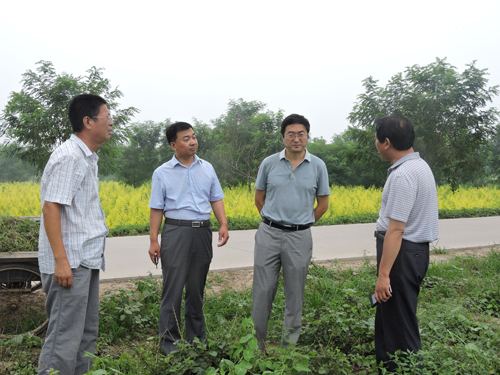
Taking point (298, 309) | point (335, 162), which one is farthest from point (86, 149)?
point (335, 162)

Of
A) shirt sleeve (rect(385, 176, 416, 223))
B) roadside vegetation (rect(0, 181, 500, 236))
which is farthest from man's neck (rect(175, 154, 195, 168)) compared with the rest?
A: roadside vegetation (rect(0, 181, 500, 236))

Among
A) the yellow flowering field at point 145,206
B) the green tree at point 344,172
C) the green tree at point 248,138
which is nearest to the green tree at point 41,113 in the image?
the yellow flowering field at point 145,206

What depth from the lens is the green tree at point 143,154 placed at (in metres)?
22.0

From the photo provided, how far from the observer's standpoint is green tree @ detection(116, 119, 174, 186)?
72.1ft

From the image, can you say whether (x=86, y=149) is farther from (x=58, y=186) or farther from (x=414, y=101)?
(x=414, y=101)

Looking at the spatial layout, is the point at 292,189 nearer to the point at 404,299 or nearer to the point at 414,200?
the point at 414,200

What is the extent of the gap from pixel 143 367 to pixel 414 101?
1406 centimetres

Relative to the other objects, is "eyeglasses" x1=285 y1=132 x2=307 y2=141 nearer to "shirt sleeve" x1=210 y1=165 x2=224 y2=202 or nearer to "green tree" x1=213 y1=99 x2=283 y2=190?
"shirt sleeve" x1=210 y1=165 x2=224 y2=202

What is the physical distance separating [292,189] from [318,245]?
14.9 ft

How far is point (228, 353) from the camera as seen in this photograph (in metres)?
2.45

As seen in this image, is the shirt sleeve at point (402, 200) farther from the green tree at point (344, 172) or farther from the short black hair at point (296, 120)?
the green tree at point (344, 172)

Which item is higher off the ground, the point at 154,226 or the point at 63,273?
the point at 154,226

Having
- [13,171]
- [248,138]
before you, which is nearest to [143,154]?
[248,138]

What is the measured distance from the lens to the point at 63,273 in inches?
93.2
